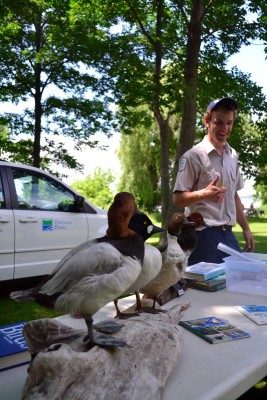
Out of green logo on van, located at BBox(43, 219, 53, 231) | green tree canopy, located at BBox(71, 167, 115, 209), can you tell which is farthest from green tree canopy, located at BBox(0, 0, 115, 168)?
green tree canopy, located at BBox(71, 167, 115, 209)

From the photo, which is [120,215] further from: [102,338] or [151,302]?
[151,302]

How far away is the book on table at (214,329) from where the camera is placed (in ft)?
4.74

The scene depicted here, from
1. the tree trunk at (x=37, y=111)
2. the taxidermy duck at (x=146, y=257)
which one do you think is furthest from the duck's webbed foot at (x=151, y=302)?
the tree trunk at (x=37, y=111)

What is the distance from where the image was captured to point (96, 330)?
1169 millimetres

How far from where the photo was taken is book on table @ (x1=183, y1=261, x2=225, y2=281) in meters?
2.21

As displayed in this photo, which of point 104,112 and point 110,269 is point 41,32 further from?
point 110,269

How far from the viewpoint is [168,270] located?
1661 mm

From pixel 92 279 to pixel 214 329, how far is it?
0.68 m

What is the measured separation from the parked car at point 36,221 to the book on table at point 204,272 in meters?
2.46

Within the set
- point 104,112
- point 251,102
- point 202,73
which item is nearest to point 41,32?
point 104,112

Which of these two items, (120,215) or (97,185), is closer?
(120,215)

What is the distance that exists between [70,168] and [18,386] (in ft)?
25.7

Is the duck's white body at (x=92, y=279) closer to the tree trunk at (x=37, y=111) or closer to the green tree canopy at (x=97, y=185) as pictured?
the tree trunk at (x=37, y=111)

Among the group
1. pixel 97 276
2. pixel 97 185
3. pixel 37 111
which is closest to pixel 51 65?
pixel 37 111
